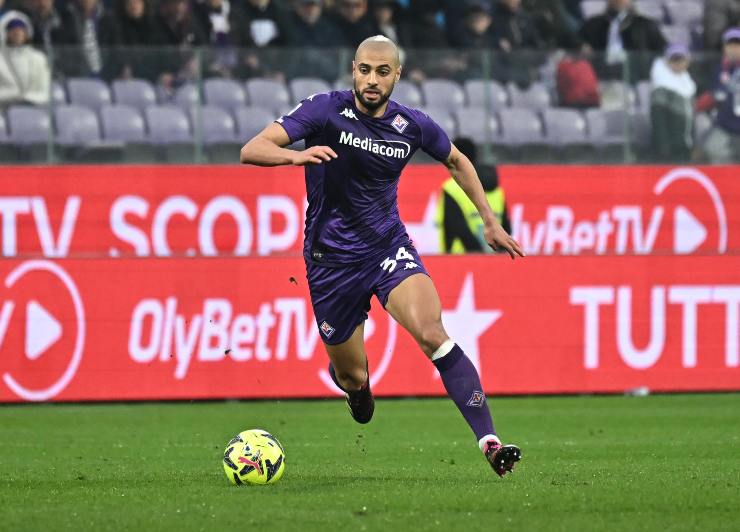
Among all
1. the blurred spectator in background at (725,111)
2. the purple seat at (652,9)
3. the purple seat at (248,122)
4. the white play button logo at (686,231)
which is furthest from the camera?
the purple seat at (652,9)

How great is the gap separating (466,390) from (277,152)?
5.41ft

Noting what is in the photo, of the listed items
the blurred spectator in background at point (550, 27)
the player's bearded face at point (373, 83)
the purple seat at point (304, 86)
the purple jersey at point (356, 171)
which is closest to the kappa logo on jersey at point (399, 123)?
the purple jersey at point (356, 171)

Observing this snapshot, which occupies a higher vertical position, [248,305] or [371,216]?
[371,216]

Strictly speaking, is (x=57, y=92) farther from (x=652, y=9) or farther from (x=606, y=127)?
(x=652, y=9)

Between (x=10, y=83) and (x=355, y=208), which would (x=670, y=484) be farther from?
(x=10, y=83)

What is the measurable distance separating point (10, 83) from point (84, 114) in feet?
2.84

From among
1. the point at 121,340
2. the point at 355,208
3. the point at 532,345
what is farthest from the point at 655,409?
the point at 355,208

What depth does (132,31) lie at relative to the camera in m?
17.4

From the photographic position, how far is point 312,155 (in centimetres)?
741

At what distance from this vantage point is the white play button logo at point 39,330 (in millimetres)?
14031

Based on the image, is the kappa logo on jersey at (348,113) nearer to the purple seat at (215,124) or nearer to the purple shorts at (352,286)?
the purple shorts at (352,286)

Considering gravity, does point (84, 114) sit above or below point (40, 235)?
above

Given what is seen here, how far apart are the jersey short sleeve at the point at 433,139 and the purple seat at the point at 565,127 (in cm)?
909

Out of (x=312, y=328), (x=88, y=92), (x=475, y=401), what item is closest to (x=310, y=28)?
(x=88, y=92)
